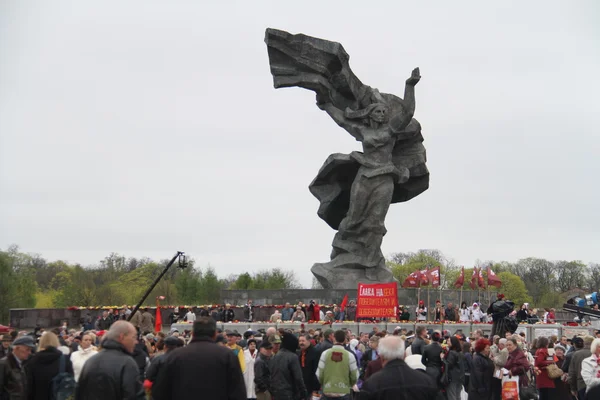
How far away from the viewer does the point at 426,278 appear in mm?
26234

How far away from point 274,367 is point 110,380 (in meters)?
4.11

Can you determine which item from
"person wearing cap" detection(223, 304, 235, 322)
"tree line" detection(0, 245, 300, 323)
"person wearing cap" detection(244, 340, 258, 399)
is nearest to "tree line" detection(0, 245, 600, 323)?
"tree line" detection(0, 245, 300, 323)

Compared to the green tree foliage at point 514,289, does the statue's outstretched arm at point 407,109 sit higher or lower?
higher

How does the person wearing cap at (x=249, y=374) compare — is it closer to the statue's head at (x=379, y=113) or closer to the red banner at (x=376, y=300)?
the red banner at (x=376, y=300)

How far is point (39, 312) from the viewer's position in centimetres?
3048

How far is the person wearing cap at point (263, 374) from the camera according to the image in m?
10.5

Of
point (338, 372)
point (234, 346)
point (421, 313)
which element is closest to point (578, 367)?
point (338, 372)

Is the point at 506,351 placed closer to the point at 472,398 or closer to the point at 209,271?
the point at 472,398

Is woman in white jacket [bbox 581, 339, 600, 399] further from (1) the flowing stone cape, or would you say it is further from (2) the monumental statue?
(1) the flowing stone cape

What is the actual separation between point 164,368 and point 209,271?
5088 centimetres

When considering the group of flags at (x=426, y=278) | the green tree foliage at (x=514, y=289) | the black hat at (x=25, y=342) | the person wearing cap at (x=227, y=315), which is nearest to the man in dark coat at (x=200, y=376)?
the black hat at (x=25, y=342)

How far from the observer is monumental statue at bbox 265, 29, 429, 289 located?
26547 mm

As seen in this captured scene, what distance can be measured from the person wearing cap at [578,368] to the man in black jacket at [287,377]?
12.6ft

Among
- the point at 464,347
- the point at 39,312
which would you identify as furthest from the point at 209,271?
the point at 464,347
